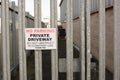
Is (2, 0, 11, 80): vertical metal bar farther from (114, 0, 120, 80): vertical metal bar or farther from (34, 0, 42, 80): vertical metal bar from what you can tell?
(114, 0, 120, 80): vertical metal bar

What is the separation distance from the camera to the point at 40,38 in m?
2.92

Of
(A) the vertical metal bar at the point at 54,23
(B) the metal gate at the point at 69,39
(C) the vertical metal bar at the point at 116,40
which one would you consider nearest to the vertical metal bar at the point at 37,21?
(B) the metal gate at the point at 69,39

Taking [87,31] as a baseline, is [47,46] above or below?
below

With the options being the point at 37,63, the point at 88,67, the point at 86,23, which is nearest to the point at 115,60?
the point at 88,67

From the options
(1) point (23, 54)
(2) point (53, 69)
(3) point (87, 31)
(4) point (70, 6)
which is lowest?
(2) point (53, 69)

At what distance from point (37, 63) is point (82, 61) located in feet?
1.89

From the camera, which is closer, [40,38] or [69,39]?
[40,38]

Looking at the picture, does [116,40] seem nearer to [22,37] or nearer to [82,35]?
[82,35]

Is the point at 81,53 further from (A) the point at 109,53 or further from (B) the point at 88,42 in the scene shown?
(A) the point at 109,53

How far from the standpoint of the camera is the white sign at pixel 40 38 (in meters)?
2.91

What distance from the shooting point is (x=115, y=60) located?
307 cm

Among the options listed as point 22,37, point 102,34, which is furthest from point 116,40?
point 22,37

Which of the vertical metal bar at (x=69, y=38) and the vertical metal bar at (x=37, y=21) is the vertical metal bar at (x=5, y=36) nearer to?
the vertical metal bar at (x=37, y=21)

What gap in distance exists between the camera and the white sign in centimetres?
291
